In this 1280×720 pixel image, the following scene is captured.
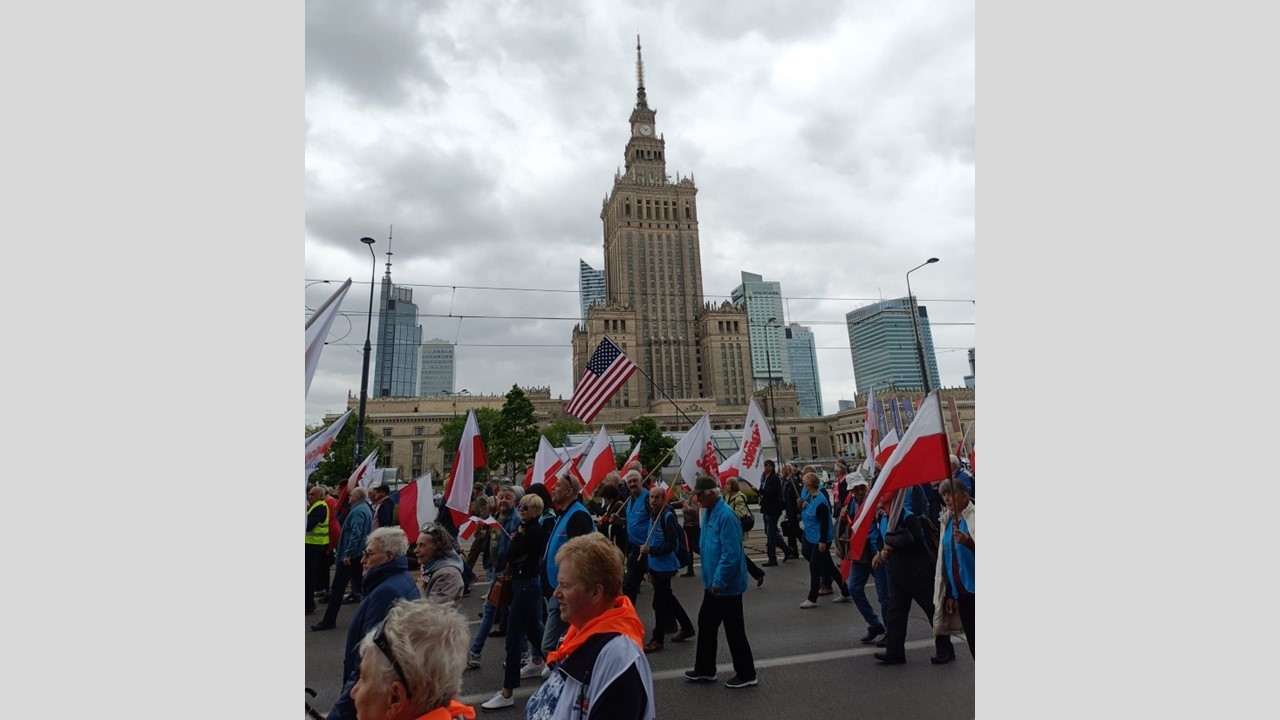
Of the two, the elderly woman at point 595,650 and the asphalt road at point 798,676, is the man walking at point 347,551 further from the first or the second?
the elderly woman at point 595,650

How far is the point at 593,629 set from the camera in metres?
2.53

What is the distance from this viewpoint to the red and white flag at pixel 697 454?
470 inches

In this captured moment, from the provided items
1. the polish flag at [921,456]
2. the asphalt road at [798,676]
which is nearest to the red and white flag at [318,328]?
the asphalt road at [798,676]

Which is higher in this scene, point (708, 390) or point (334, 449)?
point (708, 390)

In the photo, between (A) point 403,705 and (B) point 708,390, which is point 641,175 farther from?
(A) point 403,705

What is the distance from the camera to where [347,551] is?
808 centimetres

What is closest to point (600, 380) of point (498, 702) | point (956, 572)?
point (498, 702)

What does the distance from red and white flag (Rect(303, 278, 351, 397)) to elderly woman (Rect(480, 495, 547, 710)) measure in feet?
7.55

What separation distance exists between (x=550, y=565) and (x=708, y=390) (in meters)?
104

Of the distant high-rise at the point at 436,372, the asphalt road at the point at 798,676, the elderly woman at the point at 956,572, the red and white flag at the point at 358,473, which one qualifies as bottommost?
the asphalt road at the point at 798,676

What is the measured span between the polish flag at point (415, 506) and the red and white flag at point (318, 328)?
3.42 metres

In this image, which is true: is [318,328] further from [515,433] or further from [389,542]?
[515,433]

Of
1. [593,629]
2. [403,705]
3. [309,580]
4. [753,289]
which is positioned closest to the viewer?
[403,705]

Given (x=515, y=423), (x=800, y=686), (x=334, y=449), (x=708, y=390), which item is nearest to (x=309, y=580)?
(x=800, y=686)
